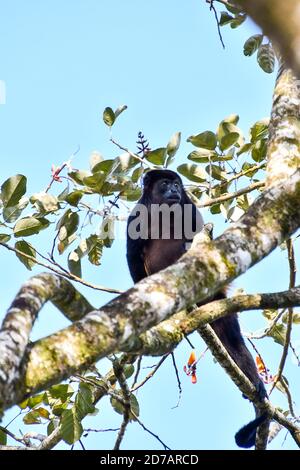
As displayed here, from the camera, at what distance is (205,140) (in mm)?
4148

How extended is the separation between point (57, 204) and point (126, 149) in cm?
61

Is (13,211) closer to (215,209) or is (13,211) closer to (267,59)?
(215,209)

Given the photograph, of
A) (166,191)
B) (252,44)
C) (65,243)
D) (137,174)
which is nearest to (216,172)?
(137,174)

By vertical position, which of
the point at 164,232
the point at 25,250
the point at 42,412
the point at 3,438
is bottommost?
the point at 3,438

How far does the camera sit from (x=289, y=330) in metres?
3.59

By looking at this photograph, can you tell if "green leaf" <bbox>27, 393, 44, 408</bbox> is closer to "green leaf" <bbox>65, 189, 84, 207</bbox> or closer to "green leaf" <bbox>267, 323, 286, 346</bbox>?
"green leaf" <bbox>65, 189, 84, 207</bbox>

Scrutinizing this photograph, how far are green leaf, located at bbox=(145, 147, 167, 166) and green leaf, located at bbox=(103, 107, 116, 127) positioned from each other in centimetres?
29

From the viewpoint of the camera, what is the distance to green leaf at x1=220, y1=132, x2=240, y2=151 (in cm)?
408

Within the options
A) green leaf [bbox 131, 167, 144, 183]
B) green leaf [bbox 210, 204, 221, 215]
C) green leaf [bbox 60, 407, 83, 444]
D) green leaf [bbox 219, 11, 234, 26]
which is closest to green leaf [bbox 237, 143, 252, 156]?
green leaf [bbox 210, 204, 221, 215]

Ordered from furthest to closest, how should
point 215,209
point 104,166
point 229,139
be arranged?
point 215,209, point 229,139, point 104,166

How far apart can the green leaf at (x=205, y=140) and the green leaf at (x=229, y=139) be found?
58mm

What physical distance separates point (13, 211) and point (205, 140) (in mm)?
1312
